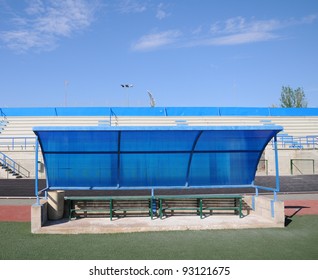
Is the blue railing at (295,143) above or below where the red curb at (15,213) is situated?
above

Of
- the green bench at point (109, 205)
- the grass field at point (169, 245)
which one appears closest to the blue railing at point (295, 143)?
the green bench at point (109, 205)

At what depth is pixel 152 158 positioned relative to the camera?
34.3 feet

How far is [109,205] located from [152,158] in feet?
6.30

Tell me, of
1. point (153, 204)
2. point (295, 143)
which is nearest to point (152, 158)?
point (153, 204)

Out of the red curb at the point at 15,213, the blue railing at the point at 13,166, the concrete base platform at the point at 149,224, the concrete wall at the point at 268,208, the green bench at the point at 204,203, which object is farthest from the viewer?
the blue railing at the point at 13,166

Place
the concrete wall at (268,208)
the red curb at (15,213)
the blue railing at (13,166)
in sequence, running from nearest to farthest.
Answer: the concrete wall at (268,208) < the red curb at (15,213) < the blue railing at (13,166)

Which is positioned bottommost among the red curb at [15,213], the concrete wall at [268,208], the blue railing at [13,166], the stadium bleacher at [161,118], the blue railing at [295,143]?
the red curb at [15,213]

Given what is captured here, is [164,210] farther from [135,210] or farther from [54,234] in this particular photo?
[54,234]

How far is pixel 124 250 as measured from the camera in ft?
22.2

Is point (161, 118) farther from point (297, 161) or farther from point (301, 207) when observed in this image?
point (301, 207)

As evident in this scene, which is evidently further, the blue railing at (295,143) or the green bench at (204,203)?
the blue railing at (295,143)

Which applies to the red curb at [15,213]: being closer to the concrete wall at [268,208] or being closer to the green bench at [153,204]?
the green bench at [153,204]

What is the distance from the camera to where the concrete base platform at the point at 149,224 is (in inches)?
331

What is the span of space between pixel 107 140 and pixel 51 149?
Result: 168cm
